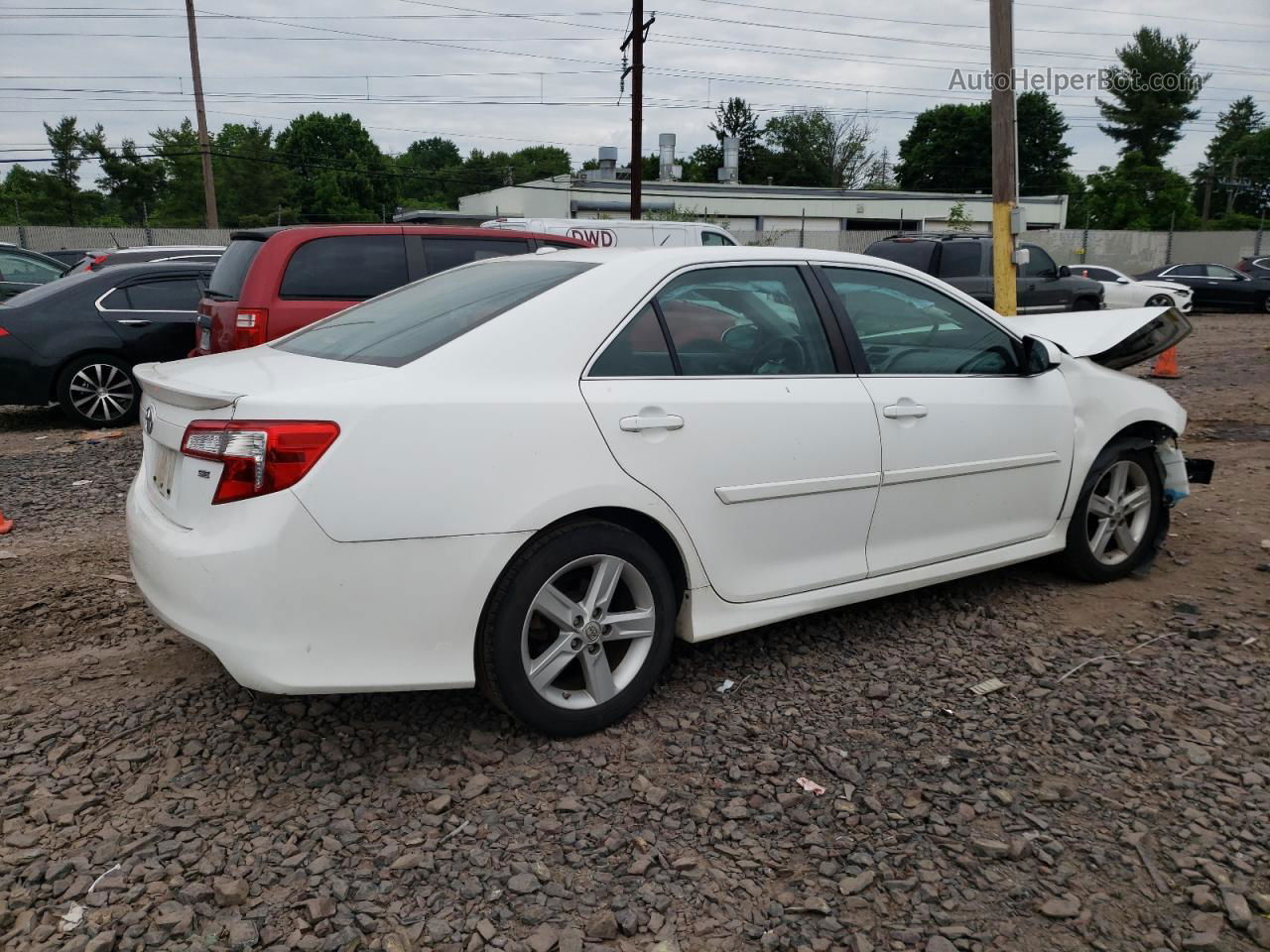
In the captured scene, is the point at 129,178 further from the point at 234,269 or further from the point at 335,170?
the point at 234,269

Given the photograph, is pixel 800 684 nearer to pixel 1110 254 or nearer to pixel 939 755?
pixel 939 755

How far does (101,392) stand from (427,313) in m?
6.87

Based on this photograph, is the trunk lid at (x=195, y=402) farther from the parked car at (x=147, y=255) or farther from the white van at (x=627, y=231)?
the white van at (x=627, y=231)

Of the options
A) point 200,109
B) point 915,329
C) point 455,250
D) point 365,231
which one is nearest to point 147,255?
point 365,231

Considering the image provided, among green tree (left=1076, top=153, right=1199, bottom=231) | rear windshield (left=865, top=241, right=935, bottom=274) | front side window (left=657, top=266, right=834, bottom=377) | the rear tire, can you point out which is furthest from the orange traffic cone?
green tree (left=1076, top=153, right=1199, bottom=231)

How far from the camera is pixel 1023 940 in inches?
92.0

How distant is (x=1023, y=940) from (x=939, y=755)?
834mm

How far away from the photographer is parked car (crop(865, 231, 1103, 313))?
15148mm

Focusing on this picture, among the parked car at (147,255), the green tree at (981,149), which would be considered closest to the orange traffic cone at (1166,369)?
the parked car at (147,255)

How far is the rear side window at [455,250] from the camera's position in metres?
8.15

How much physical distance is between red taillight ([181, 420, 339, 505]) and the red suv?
15.7 ft

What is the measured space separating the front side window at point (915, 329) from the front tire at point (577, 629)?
1349mm

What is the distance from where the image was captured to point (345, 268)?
7758mm

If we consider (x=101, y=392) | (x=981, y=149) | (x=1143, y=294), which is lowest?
(x=101, y=392)
